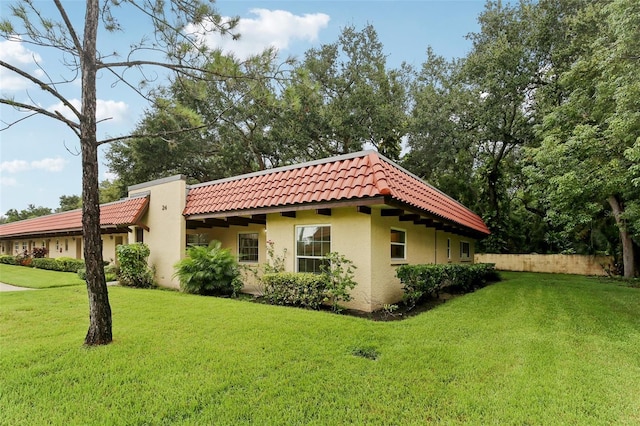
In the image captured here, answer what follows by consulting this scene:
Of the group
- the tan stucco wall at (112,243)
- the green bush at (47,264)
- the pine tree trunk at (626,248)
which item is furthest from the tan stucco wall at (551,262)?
the green bush at (47,264)

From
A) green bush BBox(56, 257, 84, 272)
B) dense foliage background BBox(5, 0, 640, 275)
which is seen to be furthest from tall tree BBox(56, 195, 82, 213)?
green bush BBox(56, 257, 84, 272)

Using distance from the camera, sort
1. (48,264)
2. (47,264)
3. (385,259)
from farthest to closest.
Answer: (47,264)
(48,264)
(385,259)

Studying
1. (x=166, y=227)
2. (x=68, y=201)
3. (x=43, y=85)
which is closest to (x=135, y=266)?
(x=166, y=227)

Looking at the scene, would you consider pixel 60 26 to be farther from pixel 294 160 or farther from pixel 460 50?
pixel 460 50

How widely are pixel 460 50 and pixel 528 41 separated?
210 inches

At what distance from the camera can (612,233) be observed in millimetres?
18172

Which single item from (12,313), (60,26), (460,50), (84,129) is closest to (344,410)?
(84,129)

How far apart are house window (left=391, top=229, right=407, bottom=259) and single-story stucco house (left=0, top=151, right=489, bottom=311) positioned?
0.03 m

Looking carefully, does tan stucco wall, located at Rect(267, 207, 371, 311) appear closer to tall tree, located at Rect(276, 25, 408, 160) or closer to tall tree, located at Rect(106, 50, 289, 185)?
tall tree, located at Rect(106, 50, 289, 185)

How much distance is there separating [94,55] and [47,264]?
18714 mm

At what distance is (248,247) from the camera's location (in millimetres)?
12562

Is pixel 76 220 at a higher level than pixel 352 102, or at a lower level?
lower

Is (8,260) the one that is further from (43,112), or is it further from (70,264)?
(43,112)

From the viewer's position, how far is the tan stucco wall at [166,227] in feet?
38.8
